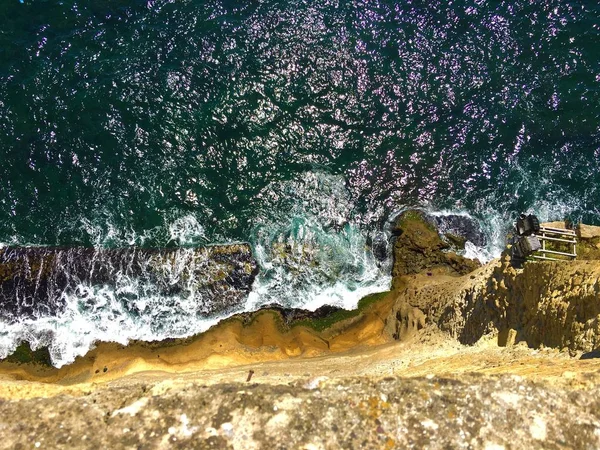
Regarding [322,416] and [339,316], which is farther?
[339,316]

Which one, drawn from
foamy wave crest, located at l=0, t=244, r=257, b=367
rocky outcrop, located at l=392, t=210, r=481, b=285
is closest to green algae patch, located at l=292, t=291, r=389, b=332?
rocky outcrop, located at l=392, t=210, r=481, b=285

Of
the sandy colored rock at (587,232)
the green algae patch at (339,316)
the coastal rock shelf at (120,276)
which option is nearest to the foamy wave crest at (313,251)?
the green algae patch at (339,316)

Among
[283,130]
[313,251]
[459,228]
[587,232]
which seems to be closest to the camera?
[587,232]

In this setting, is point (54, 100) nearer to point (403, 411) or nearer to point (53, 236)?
point (53, 236)

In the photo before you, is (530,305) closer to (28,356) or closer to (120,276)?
(120,276)

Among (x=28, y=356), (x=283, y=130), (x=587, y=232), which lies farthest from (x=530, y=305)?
(x=28, y=356)

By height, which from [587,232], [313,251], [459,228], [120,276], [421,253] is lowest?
[120,276]

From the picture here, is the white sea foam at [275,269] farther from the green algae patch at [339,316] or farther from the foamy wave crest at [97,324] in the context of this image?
the green algae patch at [339,316]

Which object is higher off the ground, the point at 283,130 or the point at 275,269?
the point at 283,130
